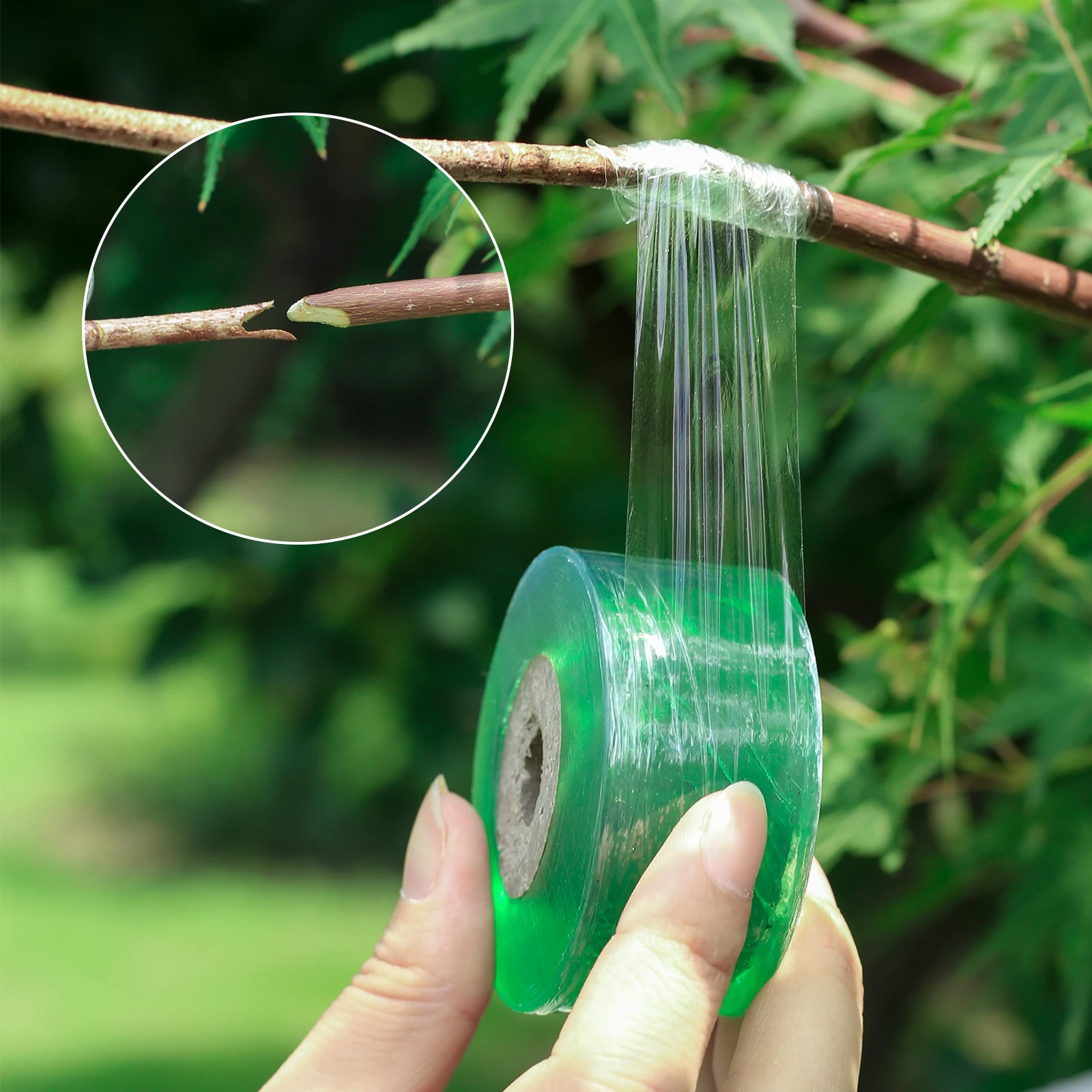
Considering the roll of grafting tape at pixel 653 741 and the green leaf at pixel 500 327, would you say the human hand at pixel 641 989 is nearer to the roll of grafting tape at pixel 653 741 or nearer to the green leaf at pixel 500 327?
the roll of grafting tape at pixel 653 741

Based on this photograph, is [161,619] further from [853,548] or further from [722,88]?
[722,88]

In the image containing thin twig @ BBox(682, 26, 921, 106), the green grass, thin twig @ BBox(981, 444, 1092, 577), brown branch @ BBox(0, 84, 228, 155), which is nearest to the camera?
brown branch @ BBox(0, 84, 228, 155)

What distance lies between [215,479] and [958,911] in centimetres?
158

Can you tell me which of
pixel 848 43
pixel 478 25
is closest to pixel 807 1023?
pixel 478 25

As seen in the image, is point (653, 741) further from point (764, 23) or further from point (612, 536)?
point (612, 536)

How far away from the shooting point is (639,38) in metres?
0.76

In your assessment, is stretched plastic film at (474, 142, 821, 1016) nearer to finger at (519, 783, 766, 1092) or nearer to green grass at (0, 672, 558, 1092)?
finger at (519, 783, 766, 1092)

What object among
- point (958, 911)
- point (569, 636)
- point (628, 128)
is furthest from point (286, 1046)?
point (569, 636)

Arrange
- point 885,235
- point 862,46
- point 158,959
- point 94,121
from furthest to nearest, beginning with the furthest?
point 158,959, point 862,46, point 885,235, point 94,121

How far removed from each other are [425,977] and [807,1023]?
26 cm

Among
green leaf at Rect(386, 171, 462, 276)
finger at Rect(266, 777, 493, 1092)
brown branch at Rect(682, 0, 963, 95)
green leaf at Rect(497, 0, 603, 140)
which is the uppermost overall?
brown branch at Rect(682, 0, 963, 95)

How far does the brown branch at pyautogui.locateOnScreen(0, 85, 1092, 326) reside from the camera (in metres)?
0.54

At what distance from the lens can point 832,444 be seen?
5.13ft

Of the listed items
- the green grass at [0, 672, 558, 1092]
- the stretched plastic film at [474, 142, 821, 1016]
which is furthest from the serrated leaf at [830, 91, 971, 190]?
the green grass at [0, 672, 558, 1092]
